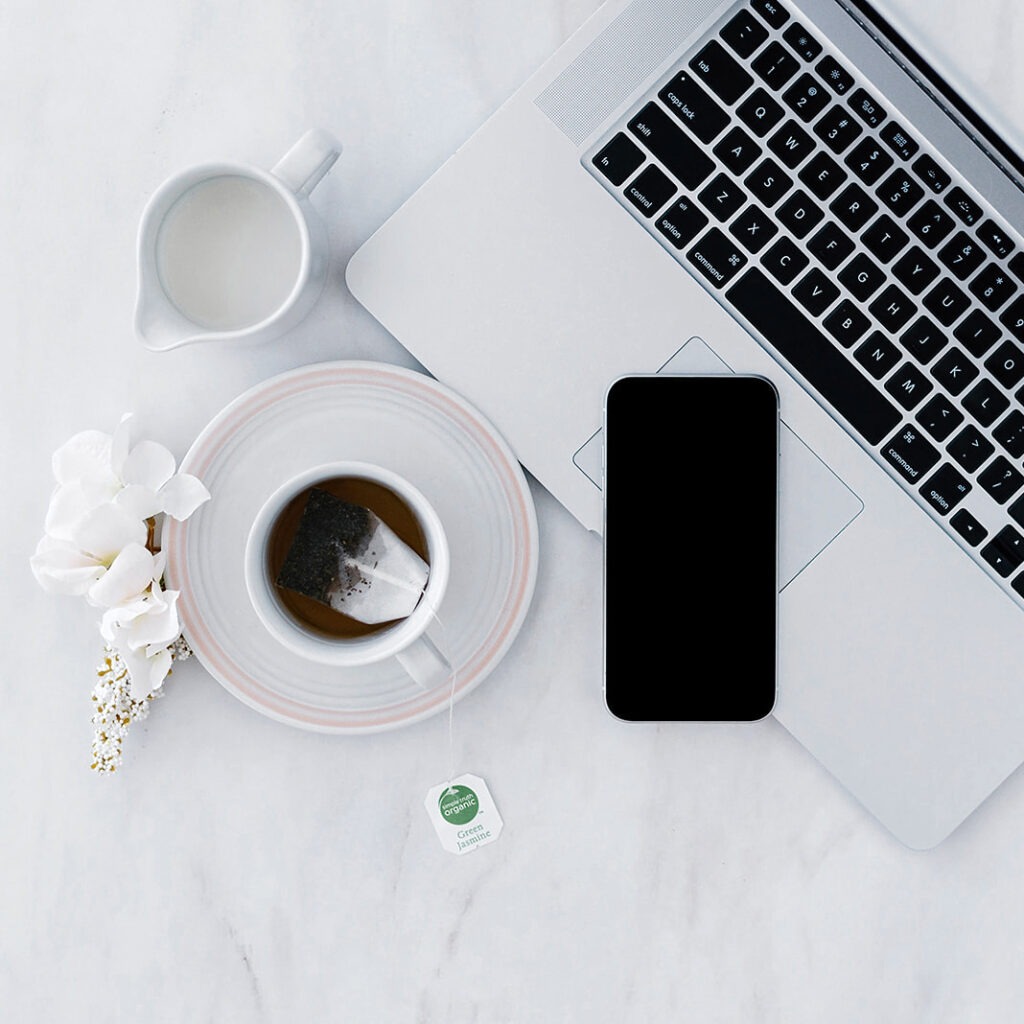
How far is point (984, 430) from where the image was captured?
0.67 metres

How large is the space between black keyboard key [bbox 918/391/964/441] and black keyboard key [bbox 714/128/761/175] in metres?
0.20

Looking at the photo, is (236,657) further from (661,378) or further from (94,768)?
(661,378)

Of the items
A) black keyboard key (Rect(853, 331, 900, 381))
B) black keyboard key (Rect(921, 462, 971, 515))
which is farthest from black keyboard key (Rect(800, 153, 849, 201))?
black keyboard key (Rect(921, 462, 971, 515))

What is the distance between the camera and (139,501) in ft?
2.17

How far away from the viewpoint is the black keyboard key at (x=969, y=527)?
67cm

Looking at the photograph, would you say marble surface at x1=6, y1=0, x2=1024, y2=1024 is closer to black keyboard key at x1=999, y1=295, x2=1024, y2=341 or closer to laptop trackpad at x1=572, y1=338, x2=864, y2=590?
laptop trackpad at x1=572, y1=338, x2=864, y2=590

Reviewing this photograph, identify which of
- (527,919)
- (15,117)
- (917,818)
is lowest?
(527,919)

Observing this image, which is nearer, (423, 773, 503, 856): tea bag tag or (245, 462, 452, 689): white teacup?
(245, 462, 452, 689): white teacup

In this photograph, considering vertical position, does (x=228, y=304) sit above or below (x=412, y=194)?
below

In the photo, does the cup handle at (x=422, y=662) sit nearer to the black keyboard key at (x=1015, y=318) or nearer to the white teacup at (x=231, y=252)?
the white teacup at (x=231, y=252)

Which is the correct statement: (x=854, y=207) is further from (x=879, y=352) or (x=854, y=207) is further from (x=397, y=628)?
(x=397, y=628)

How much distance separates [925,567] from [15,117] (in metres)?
0.74

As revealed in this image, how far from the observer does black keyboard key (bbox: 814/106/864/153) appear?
0.65 m

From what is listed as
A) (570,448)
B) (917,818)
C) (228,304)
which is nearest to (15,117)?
(228,304)
